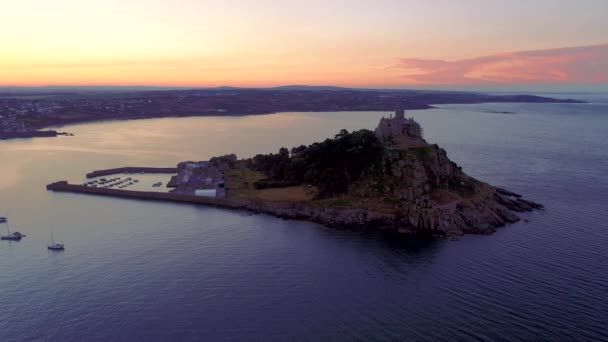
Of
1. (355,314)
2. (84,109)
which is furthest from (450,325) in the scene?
(84,109)

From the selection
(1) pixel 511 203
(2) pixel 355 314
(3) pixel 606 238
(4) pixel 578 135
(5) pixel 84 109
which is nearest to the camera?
(2) pixel 355 314

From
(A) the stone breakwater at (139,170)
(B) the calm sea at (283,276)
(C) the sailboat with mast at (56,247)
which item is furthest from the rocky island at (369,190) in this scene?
(C) the sailboat with mast at (56,247)

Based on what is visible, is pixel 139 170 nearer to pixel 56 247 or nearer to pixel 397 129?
pixel 56 247

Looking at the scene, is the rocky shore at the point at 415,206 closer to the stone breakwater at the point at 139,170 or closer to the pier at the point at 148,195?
the pier at the point at 148,195

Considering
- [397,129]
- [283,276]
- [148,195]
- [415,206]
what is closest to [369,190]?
[415,206]

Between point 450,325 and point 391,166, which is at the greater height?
point 391,166

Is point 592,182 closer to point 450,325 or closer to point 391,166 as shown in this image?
point 391,166
